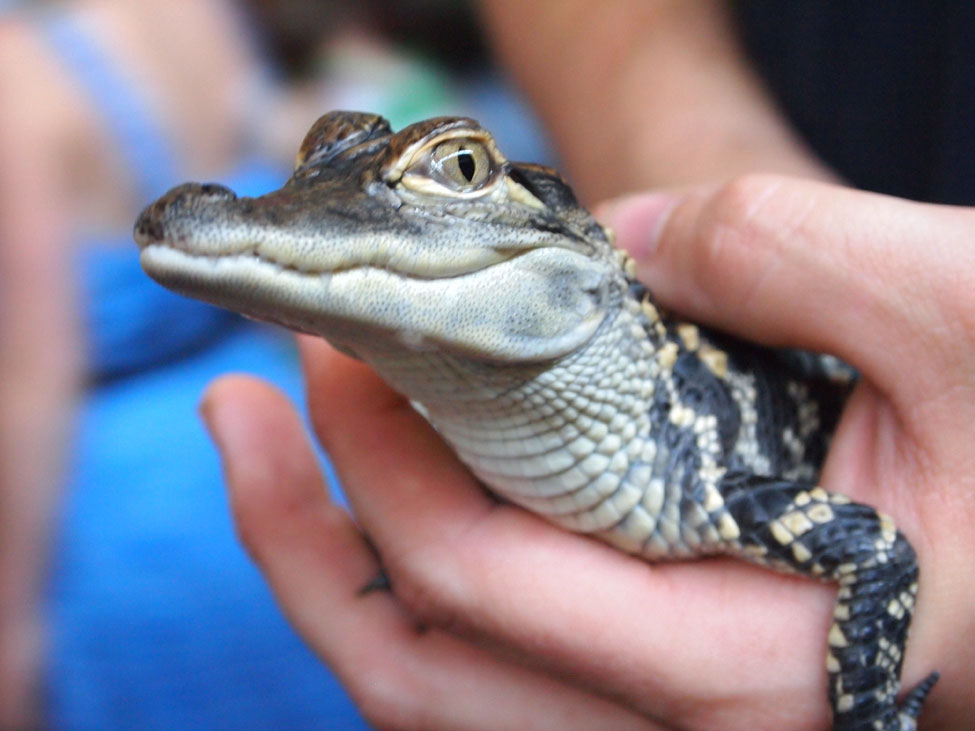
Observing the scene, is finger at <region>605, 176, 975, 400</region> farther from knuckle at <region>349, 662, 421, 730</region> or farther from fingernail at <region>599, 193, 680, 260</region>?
knuckle at <region>349, 662, 421, 730</region>

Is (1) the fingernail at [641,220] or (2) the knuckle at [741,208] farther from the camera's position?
(1) the fingernail at [641,220]

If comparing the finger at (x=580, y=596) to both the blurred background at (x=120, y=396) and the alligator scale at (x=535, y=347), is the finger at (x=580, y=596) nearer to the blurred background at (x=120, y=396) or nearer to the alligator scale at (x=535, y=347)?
the alligator scale at (x=535, y=347)

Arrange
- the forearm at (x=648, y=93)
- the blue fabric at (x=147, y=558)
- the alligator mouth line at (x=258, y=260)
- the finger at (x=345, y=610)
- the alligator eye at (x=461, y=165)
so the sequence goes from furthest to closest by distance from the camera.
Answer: the blue fabric at (x=147, y=558) → the forearm at (x=648, y=93) → the finger at (x=345, y=610) → the alligator eye at (x=461, y=165) → the alligator mouth line at (x=258, y=260)

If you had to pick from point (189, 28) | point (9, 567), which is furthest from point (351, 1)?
point (9, 567)

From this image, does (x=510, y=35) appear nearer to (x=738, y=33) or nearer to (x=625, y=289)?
(x=738, y=33)

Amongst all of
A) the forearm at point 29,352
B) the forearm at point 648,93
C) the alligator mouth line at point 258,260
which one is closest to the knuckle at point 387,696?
the alligator mouth line at point 258,260

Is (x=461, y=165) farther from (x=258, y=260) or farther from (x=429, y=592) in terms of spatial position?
(x=429, y=592)
